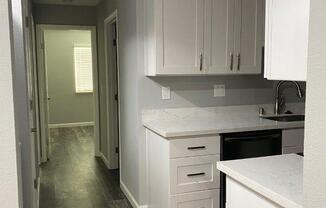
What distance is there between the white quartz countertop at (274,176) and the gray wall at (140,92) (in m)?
1.56

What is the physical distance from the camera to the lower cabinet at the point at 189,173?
8.43ft

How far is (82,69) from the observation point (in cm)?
823

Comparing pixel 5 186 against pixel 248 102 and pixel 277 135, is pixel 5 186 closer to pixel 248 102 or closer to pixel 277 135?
pixel 277 135

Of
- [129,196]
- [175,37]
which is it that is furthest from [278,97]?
[129,196]

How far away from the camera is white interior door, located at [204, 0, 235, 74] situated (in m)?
2.96

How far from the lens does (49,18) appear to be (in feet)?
16.2

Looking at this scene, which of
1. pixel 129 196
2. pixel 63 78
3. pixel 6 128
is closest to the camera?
pixel 6 128

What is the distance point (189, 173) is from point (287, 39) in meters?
1.55

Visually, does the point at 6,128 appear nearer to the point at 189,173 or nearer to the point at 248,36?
the point at 189,173

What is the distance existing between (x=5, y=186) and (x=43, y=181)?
3.28 meters

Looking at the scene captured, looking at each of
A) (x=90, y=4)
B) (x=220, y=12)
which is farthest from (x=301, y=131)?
(x=90, y=4)

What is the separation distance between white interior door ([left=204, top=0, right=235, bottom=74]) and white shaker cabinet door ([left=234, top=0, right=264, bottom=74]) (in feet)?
0.21

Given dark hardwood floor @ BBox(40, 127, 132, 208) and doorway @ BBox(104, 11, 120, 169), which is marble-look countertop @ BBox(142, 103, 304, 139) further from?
doorway @ BBox(104, 11, 120, 169)

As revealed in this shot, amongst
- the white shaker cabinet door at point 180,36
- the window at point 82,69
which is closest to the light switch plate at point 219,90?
the white shaker cabinet door at point 180,36
